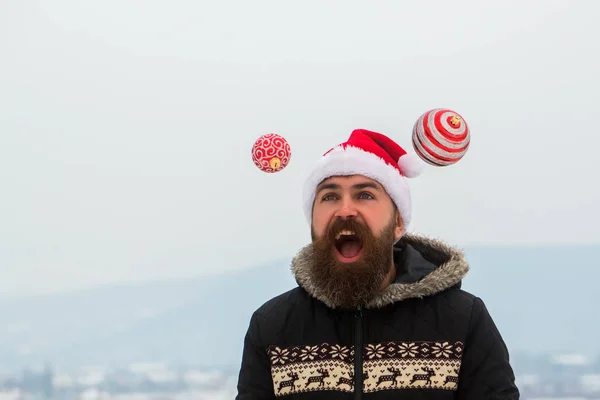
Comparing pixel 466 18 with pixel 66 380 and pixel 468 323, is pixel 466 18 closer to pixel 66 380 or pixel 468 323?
pixel 468 323

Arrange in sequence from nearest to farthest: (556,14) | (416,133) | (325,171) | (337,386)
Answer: (337,386)
(325,171)
(416,133)
(556,14)

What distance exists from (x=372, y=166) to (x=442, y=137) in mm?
430

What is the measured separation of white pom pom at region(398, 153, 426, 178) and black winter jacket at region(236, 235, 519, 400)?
0.25m

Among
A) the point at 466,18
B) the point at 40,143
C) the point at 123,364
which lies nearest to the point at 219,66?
the point at 40,143

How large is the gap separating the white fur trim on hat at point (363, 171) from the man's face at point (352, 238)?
2 centimetres

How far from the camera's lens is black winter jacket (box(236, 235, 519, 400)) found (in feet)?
5.89

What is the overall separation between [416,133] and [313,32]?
1.26 metres

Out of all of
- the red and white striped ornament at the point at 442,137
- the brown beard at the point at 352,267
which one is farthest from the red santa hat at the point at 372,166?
the red and white striped ornament at the point at 442,137

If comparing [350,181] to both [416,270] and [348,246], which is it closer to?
[348,246]

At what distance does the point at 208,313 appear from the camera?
11.2 ft

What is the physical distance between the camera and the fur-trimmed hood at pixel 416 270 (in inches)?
73.4

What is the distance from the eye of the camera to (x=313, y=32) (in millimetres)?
3467

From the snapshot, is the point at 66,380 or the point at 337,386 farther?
the point at 66,380

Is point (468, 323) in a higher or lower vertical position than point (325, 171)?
lower
